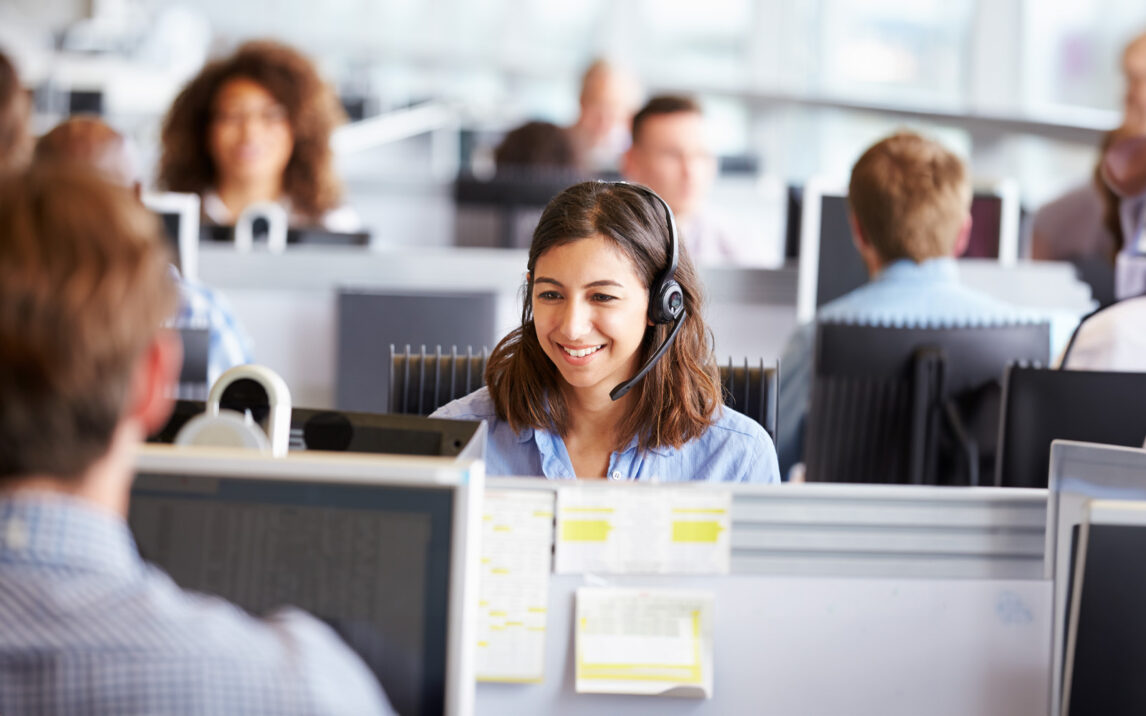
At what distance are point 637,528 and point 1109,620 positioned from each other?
0.39 metres

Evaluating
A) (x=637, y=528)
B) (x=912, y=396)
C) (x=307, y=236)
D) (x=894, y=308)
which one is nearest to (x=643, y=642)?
(x=637, y=528)

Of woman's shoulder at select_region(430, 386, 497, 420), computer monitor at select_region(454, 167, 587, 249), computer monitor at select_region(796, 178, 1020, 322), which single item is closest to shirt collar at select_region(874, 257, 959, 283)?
computer monitor at select_region(796, 178, 1020, 322)

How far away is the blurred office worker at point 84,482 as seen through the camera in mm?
688

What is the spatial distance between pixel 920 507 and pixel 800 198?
245cm

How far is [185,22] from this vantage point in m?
9.83

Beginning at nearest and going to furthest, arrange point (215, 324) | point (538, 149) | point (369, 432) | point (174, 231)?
point (369, 432)
point (215, 324)
point (174, 231)
point (538, 149)

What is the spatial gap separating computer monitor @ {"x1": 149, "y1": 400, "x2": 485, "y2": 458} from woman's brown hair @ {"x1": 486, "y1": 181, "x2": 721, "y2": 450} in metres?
0.43

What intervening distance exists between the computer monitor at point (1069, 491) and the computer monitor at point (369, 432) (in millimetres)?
525


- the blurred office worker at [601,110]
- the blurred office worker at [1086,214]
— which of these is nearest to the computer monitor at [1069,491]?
the blurred office worker at [1086,214]

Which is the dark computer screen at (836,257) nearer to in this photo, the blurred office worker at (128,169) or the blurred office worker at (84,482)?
the blurred office worker at (128,169)

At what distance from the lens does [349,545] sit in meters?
0.93

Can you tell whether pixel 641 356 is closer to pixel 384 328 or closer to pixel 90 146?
pixel 384 328

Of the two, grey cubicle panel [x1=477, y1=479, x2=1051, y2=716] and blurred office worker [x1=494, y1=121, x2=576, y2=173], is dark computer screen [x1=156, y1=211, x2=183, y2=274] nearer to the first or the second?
grey cubicle panel [x1=477, y1=479, x2=1051, y2=716]

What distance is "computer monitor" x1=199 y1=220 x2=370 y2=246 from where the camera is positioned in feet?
9.89
